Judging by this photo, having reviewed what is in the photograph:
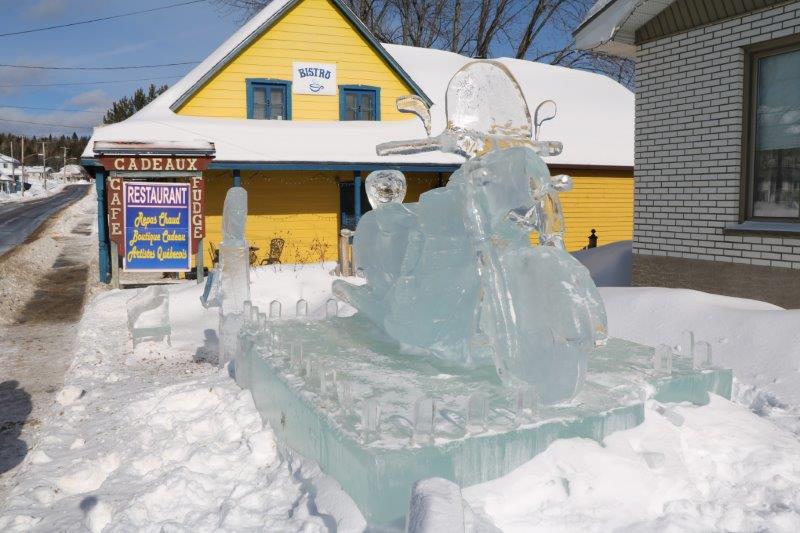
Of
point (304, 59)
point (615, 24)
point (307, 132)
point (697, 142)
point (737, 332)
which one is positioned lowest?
point (737, 332)

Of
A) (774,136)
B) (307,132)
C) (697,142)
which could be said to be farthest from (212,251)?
(774,136)

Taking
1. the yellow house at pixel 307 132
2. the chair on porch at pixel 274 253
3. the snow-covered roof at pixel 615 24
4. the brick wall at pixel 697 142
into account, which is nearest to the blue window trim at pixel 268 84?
the yellow house at pixel 307 132

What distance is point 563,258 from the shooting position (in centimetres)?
338

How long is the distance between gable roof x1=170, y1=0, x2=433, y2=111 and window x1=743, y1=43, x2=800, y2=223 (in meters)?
10.1

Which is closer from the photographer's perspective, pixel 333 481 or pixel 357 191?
pixel 333 481

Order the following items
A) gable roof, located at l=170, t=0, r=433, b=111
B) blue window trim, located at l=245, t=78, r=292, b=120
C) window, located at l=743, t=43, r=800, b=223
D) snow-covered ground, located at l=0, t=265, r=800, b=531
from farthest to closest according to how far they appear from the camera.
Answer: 1. blue window trim, located at l=245, t=78, r=292, b=120
2. gable roof, located at l=170, t=0, r=433, b=111
3. window, located at l=743, t=43, r=800, b=223
4. snow-covered ground, located at l=0, t=265, r=800, b=531

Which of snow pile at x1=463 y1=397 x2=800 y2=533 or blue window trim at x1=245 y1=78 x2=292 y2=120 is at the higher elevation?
blue window trim at x1=245 y1=78 x2=292 y2=120

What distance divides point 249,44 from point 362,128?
3.15 meters

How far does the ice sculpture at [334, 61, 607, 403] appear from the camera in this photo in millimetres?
3346

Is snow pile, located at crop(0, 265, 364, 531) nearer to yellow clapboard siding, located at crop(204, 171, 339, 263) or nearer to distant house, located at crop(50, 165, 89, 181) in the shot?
yellow clapboard siding, located at crop(204, 171, 339, 263)

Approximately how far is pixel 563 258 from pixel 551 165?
44.7 feet

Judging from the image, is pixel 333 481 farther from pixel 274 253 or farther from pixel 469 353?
pixel 274 253

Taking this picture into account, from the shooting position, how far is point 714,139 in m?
7.86

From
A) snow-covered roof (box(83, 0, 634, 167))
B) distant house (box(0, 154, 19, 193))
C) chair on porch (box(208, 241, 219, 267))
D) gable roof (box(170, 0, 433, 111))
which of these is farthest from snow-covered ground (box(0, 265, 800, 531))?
distant house (box(0, 154, 19, 193))
